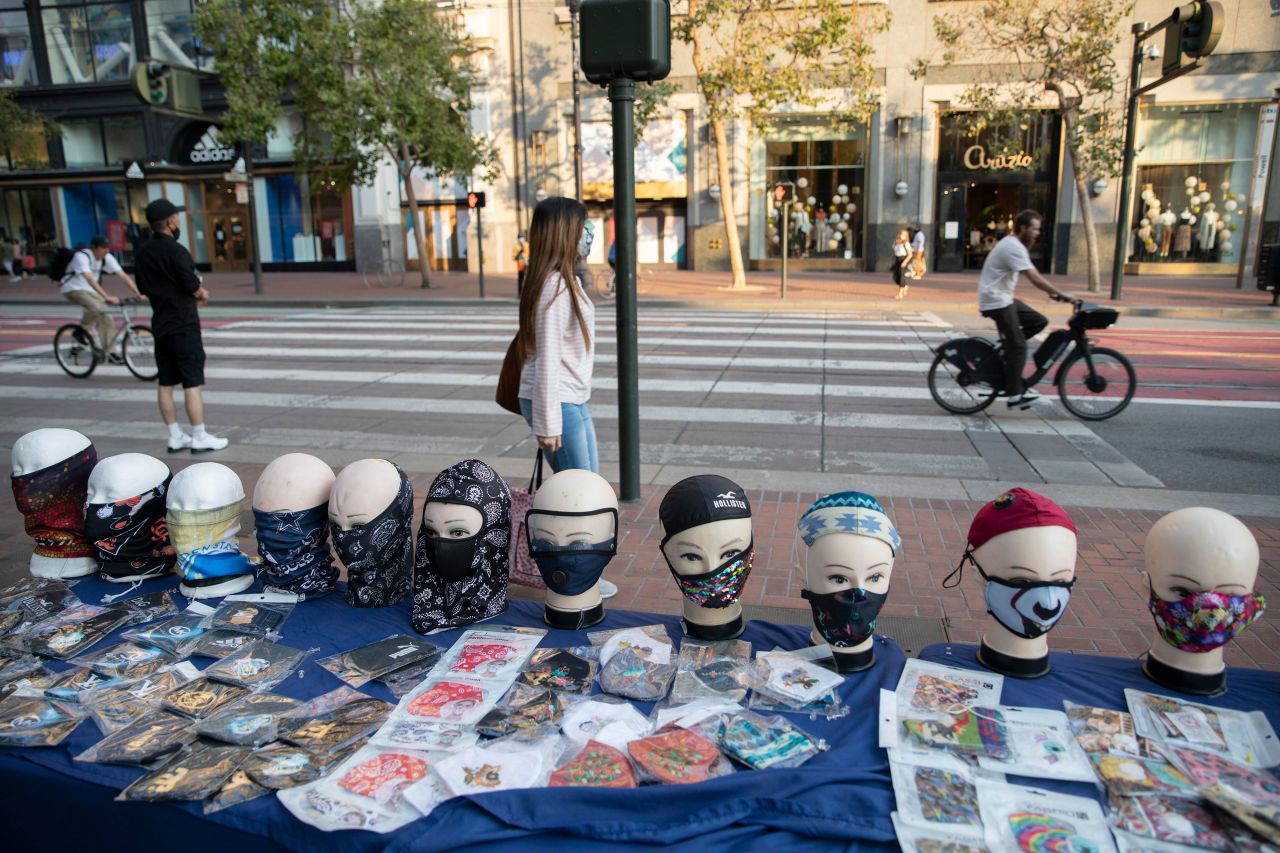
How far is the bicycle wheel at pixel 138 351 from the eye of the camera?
1144 cm

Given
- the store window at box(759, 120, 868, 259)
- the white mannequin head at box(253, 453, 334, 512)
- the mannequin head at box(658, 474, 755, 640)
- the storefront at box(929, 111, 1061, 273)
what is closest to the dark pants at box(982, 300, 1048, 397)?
the mannequin head at box(658, 474, 755, 640)

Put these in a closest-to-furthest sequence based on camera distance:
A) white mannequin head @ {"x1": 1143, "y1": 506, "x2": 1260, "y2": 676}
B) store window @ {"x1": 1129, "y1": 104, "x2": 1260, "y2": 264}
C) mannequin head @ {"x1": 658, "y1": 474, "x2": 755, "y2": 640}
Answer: white mannequin head @ {"x1": 1143, "y1": 506, "x2": 1260, "y2": 676}
mannequin head @ {"x1": 658, "y1": 474, "x2": 755, "y2": 640}
store window @ {"x1": 1129, "y1": 104, "x2": 1260, "y2": 264}

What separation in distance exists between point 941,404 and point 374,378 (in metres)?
6.66

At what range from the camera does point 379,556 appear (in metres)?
3.44

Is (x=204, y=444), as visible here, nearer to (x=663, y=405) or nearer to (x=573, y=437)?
(x=663, y=405)

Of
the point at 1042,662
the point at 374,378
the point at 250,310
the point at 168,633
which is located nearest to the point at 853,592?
the point at 1042,662

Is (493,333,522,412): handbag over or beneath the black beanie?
over

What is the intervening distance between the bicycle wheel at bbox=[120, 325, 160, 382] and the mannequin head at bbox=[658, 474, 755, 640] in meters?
10.5

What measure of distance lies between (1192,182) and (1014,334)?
73.6ft

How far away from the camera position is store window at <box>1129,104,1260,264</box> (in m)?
25.2

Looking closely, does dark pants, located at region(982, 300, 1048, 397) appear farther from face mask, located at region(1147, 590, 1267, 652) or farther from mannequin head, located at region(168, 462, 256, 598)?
mannequin head, located at region(168, 462, 256, 598)

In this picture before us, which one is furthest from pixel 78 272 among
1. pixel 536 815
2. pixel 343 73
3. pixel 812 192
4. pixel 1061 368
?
pixel 812 192

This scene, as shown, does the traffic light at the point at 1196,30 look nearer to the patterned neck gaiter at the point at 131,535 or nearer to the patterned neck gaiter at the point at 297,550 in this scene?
the patterned neck gaiter at the point at 297,550

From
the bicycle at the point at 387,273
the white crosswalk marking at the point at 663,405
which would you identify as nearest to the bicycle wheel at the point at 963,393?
A: the white crosswalk marking at the point at 663,405
